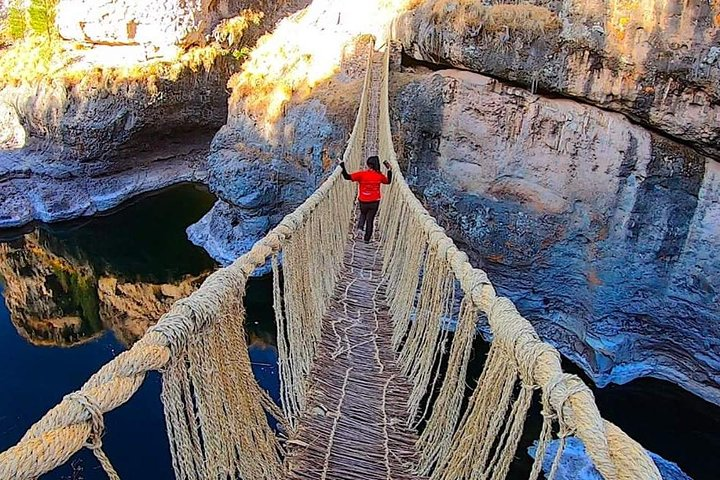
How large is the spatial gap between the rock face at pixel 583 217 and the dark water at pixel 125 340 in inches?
19.6

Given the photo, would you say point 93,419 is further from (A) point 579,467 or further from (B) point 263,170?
(B) point 263,170

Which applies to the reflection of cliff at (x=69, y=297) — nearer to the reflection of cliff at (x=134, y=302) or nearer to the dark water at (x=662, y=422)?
the reflection of cliff at (x=134, y=302)

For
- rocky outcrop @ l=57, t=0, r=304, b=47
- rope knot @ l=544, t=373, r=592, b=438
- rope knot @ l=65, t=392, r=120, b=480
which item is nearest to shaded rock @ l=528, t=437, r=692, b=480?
rope knot @ l=544, t=373, r=592, b=438

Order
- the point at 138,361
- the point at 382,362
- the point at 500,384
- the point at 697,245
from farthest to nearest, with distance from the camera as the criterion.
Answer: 1. the point at 697,245
2. the point at 382,362
3. the point at 500,384
4. the point at 138,361

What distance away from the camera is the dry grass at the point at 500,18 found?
5684 mm

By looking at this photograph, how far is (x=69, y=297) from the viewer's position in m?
9.06

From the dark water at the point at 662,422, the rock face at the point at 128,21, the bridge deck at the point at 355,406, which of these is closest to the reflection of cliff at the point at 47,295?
the rock face at the point at 128,21

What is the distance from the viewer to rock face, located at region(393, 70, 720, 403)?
17.7 feet

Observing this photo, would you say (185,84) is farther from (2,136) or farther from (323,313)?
(323,313)

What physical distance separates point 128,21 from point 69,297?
19.2 ft

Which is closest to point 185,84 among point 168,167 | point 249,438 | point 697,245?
point 168,167

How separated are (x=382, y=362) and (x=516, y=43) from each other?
4.22 metres

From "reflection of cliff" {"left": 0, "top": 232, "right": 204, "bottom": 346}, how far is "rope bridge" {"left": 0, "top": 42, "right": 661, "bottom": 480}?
5480 millimetres

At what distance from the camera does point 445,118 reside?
6625 millimetres
